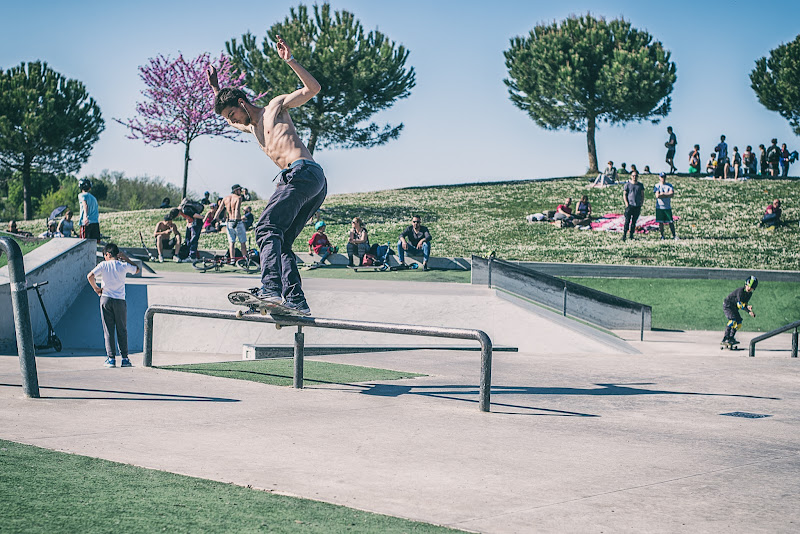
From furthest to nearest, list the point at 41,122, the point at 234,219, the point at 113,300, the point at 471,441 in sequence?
the point at 41,122 < the point at 234,219 < the point at 113,300 < the point at 471,441

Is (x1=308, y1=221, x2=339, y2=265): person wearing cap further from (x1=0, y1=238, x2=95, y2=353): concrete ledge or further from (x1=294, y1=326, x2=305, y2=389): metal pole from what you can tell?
(x1=294, y1=326, x2=305, y2=389): metal pole

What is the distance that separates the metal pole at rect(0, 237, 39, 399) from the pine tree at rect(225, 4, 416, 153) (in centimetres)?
4569

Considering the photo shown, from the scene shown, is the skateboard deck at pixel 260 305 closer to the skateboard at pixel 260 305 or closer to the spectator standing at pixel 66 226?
the skateboard at pixel 260 305

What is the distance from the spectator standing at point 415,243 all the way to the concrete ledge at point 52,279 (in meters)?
8.24

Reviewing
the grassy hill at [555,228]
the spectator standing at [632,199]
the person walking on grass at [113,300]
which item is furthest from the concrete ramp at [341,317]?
the spectator standing at [632,199]

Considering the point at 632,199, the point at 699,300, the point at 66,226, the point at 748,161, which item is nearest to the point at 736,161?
the point at 748,161

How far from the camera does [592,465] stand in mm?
4957

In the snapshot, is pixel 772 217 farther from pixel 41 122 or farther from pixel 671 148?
pixel 41 122

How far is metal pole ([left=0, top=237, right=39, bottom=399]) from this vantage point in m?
6.16

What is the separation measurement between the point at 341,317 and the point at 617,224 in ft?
61.4

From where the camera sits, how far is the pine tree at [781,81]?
57.6m

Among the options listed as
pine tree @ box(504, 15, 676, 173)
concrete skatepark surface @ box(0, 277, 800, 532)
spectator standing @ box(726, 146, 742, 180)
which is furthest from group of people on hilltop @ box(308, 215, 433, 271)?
pine tree @ box(504, 15, 676, 173)

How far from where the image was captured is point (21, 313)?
6270mm

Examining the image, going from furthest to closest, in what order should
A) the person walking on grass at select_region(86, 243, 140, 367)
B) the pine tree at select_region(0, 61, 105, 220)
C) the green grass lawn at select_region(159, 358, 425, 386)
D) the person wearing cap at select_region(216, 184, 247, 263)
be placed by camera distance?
the pine tree at select_region(0, 61, 105, 220) < the person wearing cap at select_region(216, 184, 247, 263) < the person walking on grass at select_region(86, 243, 140, 367) < the green grass lawn at select_region(159, 358, 425, 386)
